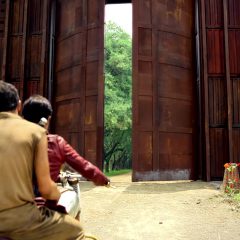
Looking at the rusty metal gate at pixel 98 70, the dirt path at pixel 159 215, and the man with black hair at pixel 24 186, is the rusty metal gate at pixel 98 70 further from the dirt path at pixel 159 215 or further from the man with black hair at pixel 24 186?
the man with black hair at pixel 24 186

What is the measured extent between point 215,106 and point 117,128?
1328 cm

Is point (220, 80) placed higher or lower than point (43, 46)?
lower

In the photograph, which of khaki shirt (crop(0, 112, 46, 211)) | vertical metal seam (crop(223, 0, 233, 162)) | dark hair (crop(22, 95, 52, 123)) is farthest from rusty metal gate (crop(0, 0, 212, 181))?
khaki shirt (crop(0, 112, 46, 211))

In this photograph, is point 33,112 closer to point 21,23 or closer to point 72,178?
point 72,178

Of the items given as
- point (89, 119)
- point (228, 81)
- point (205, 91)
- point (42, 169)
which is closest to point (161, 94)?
point (205, 91)

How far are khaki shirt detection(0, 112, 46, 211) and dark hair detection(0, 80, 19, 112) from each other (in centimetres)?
17

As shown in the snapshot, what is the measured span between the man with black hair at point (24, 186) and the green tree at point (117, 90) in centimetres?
2050

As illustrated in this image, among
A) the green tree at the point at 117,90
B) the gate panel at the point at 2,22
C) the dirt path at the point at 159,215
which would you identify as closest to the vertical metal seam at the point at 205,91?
the dirt path at the point at 159,215

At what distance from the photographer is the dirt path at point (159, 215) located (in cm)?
454

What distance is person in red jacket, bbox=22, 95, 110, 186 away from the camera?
2.09 meters

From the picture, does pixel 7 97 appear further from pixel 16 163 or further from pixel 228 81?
pixel 228 81

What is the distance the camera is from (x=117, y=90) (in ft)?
81.5

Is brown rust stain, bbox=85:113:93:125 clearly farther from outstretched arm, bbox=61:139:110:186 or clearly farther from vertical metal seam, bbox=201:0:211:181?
outstretched arm, bbox=61:139:110:186

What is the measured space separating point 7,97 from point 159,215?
419 cm
